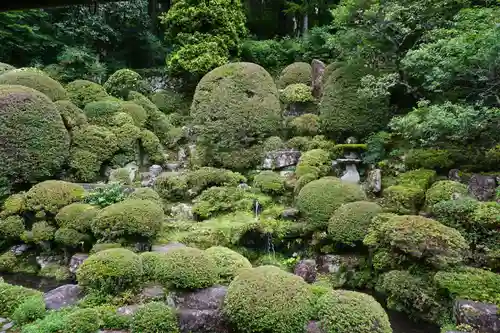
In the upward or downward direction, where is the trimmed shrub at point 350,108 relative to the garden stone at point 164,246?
upward

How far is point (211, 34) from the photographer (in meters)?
16.2

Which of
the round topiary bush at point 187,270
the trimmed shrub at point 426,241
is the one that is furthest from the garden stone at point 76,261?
the trimmed shrub at point 426,241

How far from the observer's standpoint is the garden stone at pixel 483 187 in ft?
26.2

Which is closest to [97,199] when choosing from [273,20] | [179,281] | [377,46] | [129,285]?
[129,285]

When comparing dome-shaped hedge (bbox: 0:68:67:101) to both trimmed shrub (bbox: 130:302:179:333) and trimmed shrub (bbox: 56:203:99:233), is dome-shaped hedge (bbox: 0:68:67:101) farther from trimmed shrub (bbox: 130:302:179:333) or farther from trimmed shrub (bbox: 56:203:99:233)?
trimmed shrub (bbox: 130:302:179:333)

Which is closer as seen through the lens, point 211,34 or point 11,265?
point 11,265

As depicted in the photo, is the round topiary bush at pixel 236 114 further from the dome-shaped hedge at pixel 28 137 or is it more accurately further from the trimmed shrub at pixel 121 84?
the dome-shaped hedge at pixel 28 137

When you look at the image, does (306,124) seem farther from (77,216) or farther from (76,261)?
(76,261)

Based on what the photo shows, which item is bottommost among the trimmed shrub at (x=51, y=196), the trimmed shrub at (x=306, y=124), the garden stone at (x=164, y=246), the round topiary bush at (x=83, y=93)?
the garden stone at (x=164, y=246)

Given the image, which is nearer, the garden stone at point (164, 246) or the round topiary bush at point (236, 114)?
the garden stone at point (164, 246)

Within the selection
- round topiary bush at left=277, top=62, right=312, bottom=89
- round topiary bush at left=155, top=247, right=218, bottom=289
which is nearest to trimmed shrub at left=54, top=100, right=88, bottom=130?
round topiary bush at left=277, top=62, right=312, bottom=89

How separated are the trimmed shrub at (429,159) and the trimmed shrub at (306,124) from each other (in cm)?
335

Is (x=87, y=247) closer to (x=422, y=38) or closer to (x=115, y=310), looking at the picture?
(x=115, y=310)

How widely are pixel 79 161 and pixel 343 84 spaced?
842 cm
